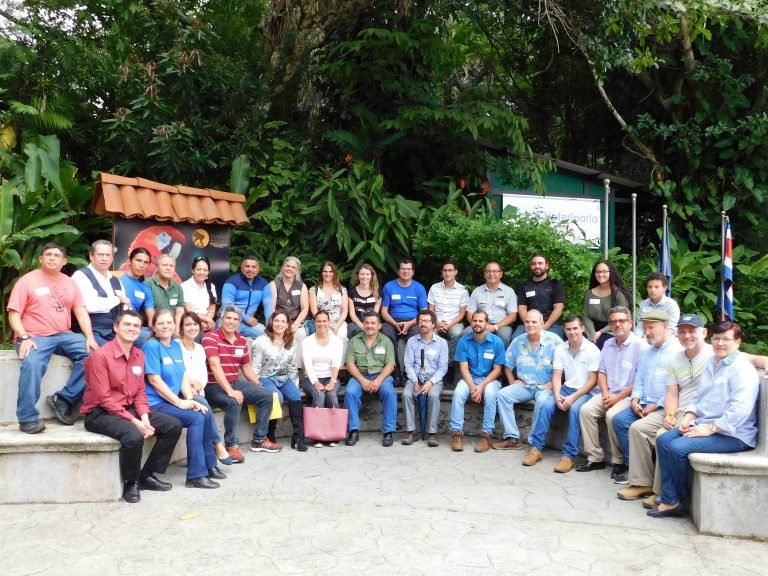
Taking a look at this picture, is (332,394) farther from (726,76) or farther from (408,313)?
(726,76)

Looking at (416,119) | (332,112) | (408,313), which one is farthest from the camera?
(332,112)

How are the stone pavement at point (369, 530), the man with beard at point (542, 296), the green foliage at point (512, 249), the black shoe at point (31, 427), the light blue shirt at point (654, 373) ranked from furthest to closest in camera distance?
the green foliage at point (512, 249) < the man with beard at point (542, 296) < the light blue shirt at point (654, 373) < the black shoe at point (31, 427) < the stone pavement at point (369, 530)

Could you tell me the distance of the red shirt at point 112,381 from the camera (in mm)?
5699

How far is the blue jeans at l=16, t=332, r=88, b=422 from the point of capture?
19.5ft

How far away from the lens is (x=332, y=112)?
12.4 metres

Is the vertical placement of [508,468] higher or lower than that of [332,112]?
lower

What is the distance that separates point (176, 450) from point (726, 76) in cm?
1033

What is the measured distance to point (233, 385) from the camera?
Answer: 7223 mm

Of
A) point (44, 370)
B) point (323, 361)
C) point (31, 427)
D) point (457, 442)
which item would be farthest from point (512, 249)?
point (31, 427)

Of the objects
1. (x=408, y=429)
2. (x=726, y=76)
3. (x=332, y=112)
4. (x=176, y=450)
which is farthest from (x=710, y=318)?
(x=176, y=450)

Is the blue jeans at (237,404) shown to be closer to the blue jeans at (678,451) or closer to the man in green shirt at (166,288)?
the man in green shirt at (166,288)

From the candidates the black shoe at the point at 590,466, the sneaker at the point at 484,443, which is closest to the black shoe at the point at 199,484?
the sneaker at the point at 484,443

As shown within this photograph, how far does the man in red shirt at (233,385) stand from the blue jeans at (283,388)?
0.11 m

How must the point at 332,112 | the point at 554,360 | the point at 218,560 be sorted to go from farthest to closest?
the point at 332,112, the point at 554,360, the point at 218,560
